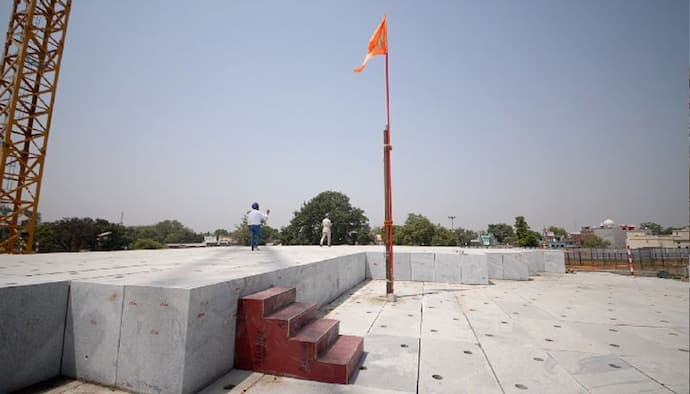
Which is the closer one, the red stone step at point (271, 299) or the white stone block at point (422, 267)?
the red stone step at point (271, 299)

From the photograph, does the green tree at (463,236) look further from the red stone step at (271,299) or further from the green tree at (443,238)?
the red stone step at (271,299)

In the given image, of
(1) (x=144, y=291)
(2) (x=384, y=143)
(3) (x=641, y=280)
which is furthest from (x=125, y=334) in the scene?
(3) (x=641, y=280)

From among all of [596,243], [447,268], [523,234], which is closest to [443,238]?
[523,234]

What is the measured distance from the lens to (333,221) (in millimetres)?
42781

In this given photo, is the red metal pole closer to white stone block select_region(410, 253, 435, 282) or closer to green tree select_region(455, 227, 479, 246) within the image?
white stone block select_region(410, 253, 435, 282)

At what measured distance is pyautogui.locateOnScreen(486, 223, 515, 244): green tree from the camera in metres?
113

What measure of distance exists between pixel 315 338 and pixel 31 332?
2858mm

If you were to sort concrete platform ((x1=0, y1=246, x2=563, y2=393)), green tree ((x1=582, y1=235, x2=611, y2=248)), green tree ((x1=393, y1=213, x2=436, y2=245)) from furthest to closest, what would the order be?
1. green tree ((x1=582, y1=235, x2=611, y2=248))
2. green tree ((x1=393, y1=213, x2=436, y2=245))
3. concrete platform ((x1=0, y1=246, x2=563, y2=393))

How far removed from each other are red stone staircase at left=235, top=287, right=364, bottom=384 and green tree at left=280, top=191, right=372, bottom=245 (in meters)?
39.1

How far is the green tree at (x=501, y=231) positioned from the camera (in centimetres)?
11275

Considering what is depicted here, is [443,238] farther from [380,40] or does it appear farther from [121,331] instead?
[121,331]

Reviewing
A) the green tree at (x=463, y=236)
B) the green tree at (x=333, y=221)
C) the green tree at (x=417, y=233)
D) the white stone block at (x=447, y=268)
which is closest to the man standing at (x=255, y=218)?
the white stone block at (x=447, y=268)

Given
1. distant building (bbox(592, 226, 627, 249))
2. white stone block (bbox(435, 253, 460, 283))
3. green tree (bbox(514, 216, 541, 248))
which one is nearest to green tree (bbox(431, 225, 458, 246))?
green tree (bbox(514, 216, 541, 248))

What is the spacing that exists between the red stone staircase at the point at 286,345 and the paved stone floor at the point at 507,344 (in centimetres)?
12
